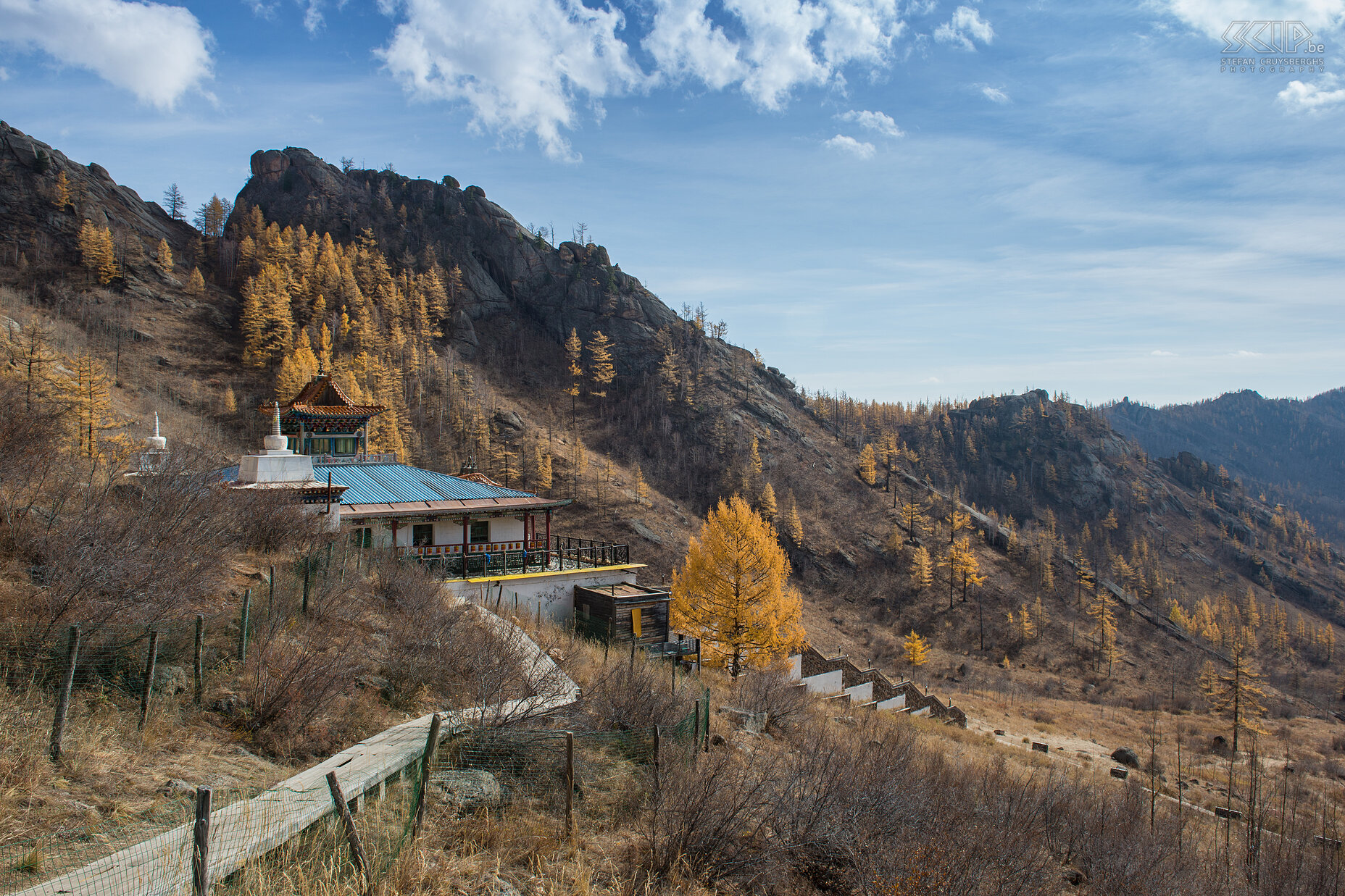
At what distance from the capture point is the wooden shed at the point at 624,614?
21.5 m

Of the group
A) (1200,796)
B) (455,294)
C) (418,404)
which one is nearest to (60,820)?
(1200,796)

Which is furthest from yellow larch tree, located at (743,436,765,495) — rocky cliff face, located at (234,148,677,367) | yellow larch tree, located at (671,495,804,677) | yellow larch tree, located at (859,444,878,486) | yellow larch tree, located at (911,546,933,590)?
yellow larch tree, located at (671,495,804,677)

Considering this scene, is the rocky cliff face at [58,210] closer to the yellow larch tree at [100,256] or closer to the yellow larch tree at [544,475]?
the yellow larch tree at [100,256]

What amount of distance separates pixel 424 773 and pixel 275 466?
1634 cm

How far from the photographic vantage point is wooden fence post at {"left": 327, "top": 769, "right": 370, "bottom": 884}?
4.98 m

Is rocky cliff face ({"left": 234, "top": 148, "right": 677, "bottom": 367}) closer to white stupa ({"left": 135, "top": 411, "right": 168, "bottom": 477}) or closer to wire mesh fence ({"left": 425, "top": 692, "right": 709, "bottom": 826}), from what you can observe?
white stupa ({"left": 135, "top": 411, "right": 168, "bottom": 477})

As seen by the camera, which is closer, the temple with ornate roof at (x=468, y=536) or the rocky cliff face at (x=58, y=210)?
the temple with ornate roof at (x=468, y=536)

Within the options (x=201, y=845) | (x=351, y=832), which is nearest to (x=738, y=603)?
(x=351, y=832)

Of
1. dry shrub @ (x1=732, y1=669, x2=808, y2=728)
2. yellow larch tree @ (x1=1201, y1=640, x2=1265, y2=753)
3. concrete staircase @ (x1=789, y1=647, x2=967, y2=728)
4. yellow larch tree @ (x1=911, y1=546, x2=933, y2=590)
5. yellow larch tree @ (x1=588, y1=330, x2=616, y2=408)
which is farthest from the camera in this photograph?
yellow larch tree @ (x1=588, y1=330, x2=616, y2=408)

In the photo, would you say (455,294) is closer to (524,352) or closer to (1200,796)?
(524,352)

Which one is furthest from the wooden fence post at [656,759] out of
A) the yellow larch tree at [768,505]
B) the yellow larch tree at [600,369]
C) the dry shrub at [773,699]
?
the yellow larch tree at [600,369]

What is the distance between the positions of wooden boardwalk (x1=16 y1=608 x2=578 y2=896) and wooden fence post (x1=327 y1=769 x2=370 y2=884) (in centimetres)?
51

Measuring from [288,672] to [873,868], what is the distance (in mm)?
7126

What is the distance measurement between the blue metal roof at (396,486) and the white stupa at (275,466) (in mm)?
1275
